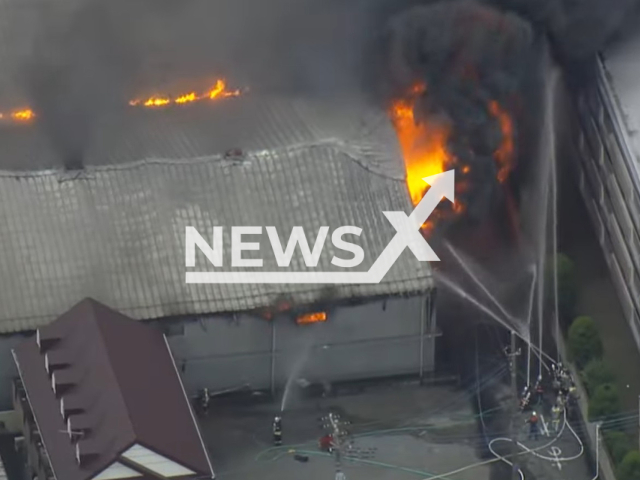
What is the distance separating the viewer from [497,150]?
70312 mm

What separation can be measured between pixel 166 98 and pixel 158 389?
36.5 ft

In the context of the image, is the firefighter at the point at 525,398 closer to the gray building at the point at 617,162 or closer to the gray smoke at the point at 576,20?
the gray building at the point at 617,162

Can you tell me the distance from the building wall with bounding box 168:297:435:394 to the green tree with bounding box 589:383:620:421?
500 centimetres

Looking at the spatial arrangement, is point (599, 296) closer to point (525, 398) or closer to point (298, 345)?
point (525, 398)

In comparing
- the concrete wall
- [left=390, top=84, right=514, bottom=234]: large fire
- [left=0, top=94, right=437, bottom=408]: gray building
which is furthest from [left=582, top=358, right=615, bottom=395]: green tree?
the concrete wall

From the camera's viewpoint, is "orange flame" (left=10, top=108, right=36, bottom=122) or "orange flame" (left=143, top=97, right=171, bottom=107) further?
"orange flame" (left=143, top=97, right=171, bottom=107)

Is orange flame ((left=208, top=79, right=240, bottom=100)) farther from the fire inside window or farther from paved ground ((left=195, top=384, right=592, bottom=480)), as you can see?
paved ground ((left=195, top=384, right=592, bottom=480))

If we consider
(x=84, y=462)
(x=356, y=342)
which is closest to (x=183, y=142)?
(x=356, y=342)

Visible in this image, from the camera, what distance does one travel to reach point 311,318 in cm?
6669

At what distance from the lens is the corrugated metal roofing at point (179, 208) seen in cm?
6600

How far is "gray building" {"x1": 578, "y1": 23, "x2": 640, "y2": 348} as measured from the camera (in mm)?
68562

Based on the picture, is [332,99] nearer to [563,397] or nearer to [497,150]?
[497,150]

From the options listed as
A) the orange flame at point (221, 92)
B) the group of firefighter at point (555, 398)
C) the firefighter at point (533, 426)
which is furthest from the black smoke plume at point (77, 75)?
the firefighter at point (533, 426)

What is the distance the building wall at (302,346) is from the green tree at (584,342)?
3.79 meters
